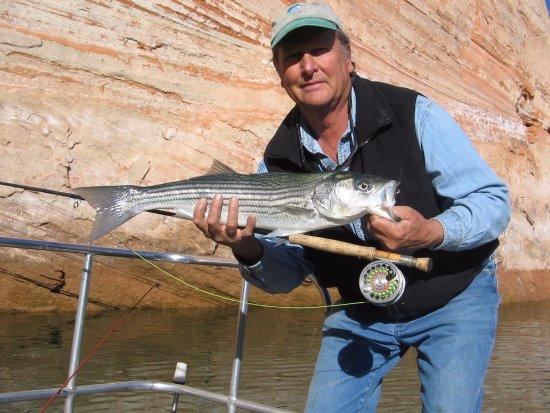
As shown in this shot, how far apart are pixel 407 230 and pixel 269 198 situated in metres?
0.80

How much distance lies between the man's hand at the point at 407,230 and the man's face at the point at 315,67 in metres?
0.67

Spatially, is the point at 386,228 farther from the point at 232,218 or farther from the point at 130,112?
the point at 130,112

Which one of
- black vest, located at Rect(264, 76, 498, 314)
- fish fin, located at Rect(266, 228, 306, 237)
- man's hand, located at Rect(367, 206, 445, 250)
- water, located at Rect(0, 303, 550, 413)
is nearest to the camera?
man's hand, located at Rect(367, 206, 445, 250)

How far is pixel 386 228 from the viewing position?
8.64 ft

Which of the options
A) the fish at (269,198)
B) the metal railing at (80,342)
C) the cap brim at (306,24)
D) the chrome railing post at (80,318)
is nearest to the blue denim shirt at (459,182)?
the fish at (269,198)

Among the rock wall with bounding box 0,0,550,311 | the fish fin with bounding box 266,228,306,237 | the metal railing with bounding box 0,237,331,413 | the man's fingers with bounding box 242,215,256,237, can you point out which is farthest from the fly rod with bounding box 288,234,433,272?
the rock wall with bounding box 0,0,550,311

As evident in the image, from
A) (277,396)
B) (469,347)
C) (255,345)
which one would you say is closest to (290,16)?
(469,347)

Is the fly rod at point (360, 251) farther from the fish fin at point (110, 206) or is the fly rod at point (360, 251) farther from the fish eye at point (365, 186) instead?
the fish fin at point (110, 206)

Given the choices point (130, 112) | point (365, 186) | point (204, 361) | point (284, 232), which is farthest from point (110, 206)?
point (130, 112)

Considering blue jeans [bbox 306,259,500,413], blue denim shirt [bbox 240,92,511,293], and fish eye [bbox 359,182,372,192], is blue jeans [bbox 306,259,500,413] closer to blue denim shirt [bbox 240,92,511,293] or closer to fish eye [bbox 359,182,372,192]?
blue denim shirt [bbox 240,92,511,293]

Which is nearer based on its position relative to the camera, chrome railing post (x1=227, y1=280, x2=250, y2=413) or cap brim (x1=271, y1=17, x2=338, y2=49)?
cap brim (x1=271, y1=17, x2=338, y2=49)

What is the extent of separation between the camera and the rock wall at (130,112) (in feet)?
33.8

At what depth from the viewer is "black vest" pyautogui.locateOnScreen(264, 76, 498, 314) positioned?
2951mm

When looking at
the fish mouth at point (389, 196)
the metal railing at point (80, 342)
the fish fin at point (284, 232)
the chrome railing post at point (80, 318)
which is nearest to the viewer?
the fish mouth at point (389, 196)
